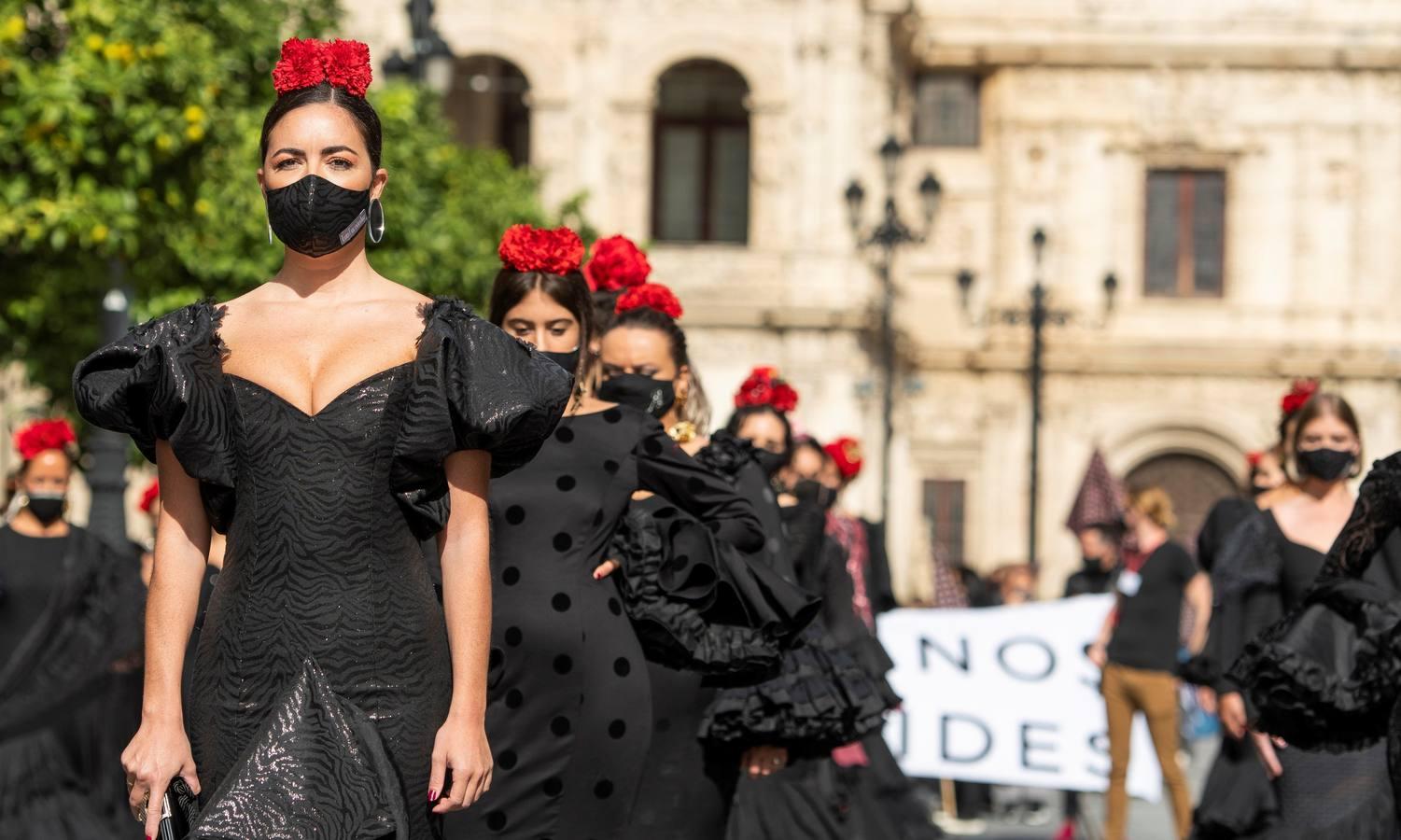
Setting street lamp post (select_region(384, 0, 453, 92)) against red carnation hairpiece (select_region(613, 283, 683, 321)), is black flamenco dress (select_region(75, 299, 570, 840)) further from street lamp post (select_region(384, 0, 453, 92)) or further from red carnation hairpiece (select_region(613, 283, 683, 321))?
street lamp post (select_region(384, 0, 453, 92))

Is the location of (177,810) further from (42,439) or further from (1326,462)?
(42,439)

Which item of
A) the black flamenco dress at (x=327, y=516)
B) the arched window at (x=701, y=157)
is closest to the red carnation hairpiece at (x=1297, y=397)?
the black flamenco dress at (x=327, y=516)

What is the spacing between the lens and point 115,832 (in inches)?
401

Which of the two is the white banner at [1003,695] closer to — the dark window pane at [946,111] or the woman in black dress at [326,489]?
the woman in black dress at [326,489]

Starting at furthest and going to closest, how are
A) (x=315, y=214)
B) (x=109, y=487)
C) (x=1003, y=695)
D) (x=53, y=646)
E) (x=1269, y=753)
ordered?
(x=109, y=487), (x=1003, y=695), (x=53, y=646), (x=1269, y=753), (x=315, y=214)

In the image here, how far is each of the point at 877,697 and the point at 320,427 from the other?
3.53 meters

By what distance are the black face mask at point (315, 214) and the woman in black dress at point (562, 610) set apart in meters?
1.58

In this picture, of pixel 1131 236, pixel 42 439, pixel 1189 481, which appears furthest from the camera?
pixel 1131 236

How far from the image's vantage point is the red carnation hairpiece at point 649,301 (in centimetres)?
743

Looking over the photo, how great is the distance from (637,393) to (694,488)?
72cm

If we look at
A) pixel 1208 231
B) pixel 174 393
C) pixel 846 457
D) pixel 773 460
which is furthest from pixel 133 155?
pixel 1208 231

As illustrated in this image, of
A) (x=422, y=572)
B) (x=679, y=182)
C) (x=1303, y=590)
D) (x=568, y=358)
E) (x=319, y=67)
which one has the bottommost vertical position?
(x=1303, y=590)

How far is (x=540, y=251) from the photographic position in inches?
245

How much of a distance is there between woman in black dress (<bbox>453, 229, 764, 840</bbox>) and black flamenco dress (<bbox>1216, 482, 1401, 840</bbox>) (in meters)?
1.99
